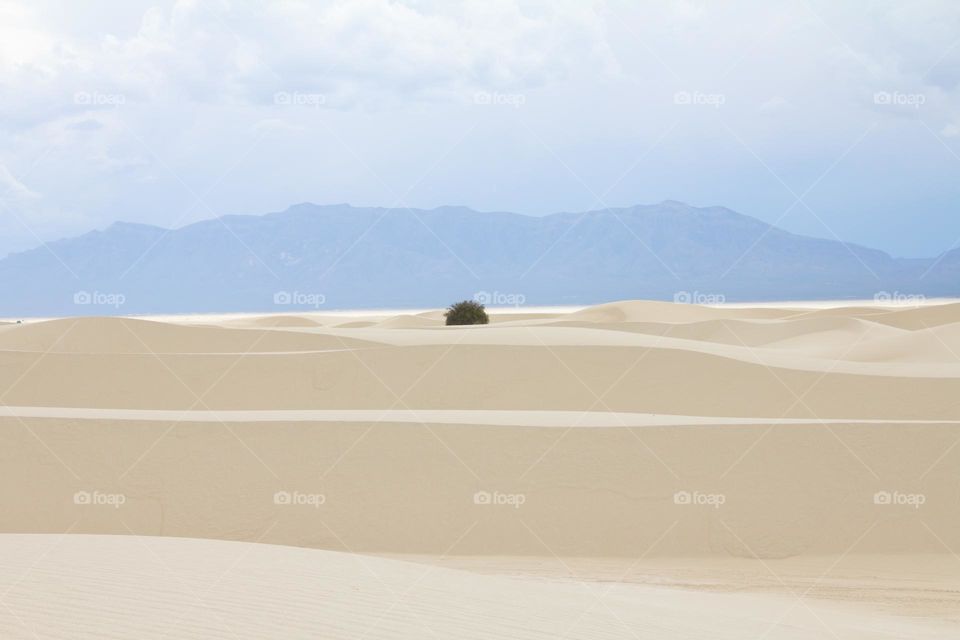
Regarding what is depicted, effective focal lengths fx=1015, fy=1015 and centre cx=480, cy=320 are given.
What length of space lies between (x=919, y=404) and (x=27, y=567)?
46.3 feet

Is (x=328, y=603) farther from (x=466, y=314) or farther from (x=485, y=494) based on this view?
(x=466, y=314)

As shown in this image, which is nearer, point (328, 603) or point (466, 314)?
point (328, 603)

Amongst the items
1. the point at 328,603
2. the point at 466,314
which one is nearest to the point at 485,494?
the point at 328,603

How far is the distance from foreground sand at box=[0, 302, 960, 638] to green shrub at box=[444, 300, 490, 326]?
12352mm

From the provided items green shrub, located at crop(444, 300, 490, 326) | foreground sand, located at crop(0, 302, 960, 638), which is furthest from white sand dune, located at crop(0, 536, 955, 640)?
green shrub, located at crop(444, 300, 490, 326)

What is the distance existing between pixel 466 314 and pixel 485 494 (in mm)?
20591

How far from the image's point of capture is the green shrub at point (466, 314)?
3159 cm

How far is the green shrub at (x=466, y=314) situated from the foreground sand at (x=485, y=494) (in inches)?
486

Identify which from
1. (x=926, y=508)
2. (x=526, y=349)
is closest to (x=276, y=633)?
(x=926, y=508)

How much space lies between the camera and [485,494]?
1130cm

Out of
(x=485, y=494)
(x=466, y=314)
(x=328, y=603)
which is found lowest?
(x=328, y=603)

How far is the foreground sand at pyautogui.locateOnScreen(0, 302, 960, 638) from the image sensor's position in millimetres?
6762

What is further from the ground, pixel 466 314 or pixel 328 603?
pixel 466 314

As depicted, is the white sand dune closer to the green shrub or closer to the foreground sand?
the foreground sand
